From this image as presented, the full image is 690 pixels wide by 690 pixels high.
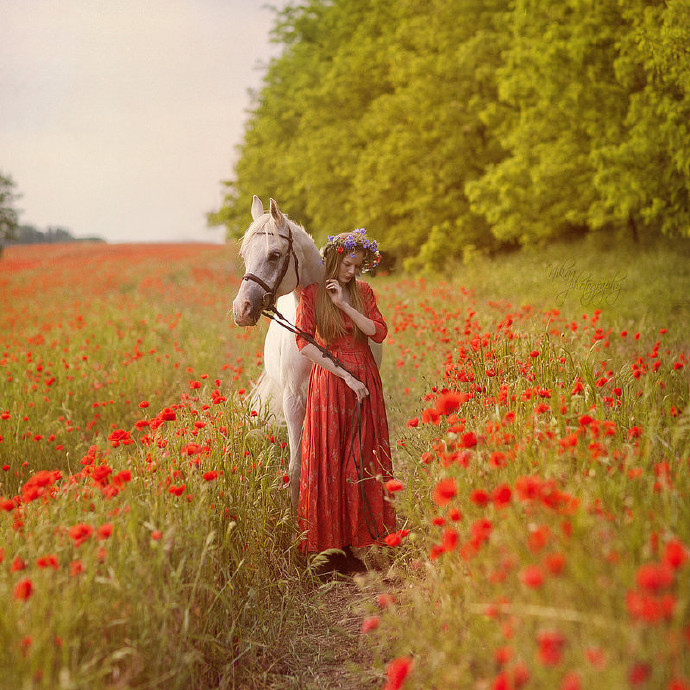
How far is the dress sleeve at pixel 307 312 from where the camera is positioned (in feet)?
12.9

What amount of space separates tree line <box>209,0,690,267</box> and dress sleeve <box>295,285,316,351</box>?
597 cm

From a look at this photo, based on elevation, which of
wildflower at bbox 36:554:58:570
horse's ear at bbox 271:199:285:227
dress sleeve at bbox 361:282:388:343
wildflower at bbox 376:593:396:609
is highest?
horse's ear at bbox 271:199:285:227

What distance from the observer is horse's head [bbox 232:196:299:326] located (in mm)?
3658

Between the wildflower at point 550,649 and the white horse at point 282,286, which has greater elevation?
the white horse at point 282,286

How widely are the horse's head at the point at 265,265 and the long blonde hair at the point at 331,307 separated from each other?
254 millimetres

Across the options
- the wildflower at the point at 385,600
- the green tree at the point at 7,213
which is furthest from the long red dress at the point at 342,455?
the green tree at the point at 7,213

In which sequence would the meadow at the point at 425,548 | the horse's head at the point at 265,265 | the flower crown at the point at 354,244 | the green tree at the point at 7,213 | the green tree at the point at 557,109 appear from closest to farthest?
the meadow at the point at 425,548 < the horse's head at the point at 265,265 < the flower crown at the point at 354,244 < the green tree at the point at 557,109 < the green tree at the point at 7,213

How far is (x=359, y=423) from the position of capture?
377cm

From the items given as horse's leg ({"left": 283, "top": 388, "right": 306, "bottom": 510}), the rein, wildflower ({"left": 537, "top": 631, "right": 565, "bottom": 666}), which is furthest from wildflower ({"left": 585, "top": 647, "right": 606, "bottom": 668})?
horse's leg ({"left": 283, "top": 388, "right": 306, "bottom": 510})

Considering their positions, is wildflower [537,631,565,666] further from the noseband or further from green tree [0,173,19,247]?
green tree [0,173,19,247]

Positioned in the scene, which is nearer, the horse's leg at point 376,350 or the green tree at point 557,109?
the horse's leg at point 376,350

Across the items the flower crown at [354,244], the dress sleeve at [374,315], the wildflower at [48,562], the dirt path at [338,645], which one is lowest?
the dirt path at [338,645]

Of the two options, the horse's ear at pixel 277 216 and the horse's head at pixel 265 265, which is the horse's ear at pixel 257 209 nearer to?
the horse's head at pixel 265 265

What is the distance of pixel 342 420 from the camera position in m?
3.96
